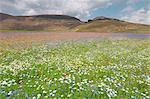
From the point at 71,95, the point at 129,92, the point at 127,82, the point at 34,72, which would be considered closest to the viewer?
A: the point at 71,95

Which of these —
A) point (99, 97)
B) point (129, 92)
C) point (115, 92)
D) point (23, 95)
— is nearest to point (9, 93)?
point (23, 95)

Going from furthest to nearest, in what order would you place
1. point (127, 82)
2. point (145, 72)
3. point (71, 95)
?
point (145, 72) → point (127, 82) → point (71, 95)

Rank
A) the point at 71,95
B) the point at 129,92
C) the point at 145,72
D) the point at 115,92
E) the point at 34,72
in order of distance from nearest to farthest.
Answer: the point at 71,95 < the point at 115,92 < the point at 129,92 < the point at 34,72 < the point at 145,72

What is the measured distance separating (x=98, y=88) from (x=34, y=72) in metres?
4.03

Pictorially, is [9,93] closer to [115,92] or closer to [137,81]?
[115,92]

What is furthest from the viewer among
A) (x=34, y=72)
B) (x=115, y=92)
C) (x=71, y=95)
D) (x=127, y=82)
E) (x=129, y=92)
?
(x=34, y=72)

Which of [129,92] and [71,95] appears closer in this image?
[71,95]

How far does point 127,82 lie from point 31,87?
3.94 meters

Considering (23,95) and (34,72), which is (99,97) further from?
(34,72)

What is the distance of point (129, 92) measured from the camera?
7.06 meters

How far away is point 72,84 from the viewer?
7.18 m

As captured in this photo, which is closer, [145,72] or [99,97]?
[99,97]

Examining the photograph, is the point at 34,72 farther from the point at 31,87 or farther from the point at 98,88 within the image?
the point at 98,88

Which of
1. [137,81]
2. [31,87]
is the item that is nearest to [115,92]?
[137,81]
